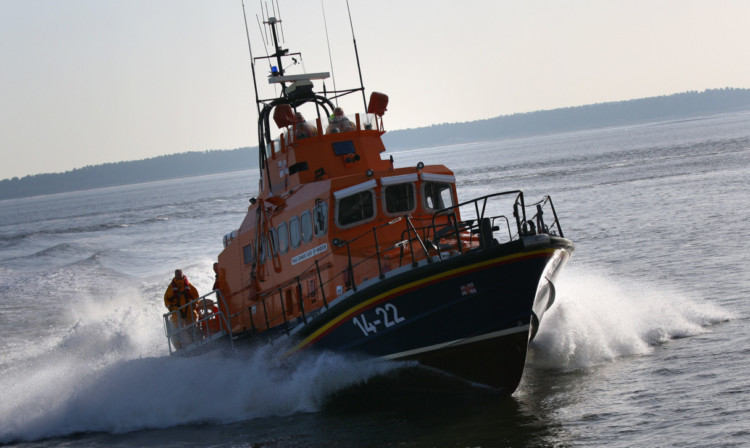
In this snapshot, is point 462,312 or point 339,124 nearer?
point 462,312

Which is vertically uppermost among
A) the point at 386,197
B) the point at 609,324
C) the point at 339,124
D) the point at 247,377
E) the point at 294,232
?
the point at 339,124

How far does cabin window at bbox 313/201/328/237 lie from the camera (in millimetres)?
10555

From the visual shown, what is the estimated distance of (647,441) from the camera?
315 inches

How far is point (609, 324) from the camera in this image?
12.0 m

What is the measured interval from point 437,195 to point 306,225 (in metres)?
1.80

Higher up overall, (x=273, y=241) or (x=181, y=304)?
(x=273, y=241)

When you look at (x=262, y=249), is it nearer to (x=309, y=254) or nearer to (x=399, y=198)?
(x=309, y=254)

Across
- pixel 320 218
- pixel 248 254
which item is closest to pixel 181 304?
pixel 248 254

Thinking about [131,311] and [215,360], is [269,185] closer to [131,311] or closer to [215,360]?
[215,360]

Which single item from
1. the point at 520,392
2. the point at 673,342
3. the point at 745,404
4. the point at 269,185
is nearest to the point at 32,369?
the point at 269,185

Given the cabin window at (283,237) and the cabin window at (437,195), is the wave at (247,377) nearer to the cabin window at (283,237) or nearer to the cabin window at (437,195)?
the cabin window at (283,237)

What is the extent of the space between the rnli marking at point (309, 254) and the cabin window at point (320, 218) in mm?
167

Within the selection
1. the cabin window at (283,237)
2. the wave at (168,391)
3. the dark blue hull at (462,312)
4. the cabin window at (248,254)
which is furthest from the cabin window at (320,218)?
the cabin window at (248,254)

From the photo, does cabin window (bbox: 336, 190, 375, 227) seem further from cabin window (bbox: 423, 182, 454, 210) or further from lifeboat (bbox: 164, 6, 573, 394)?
cabin window (bbox: 423, 182, 454, 210)
